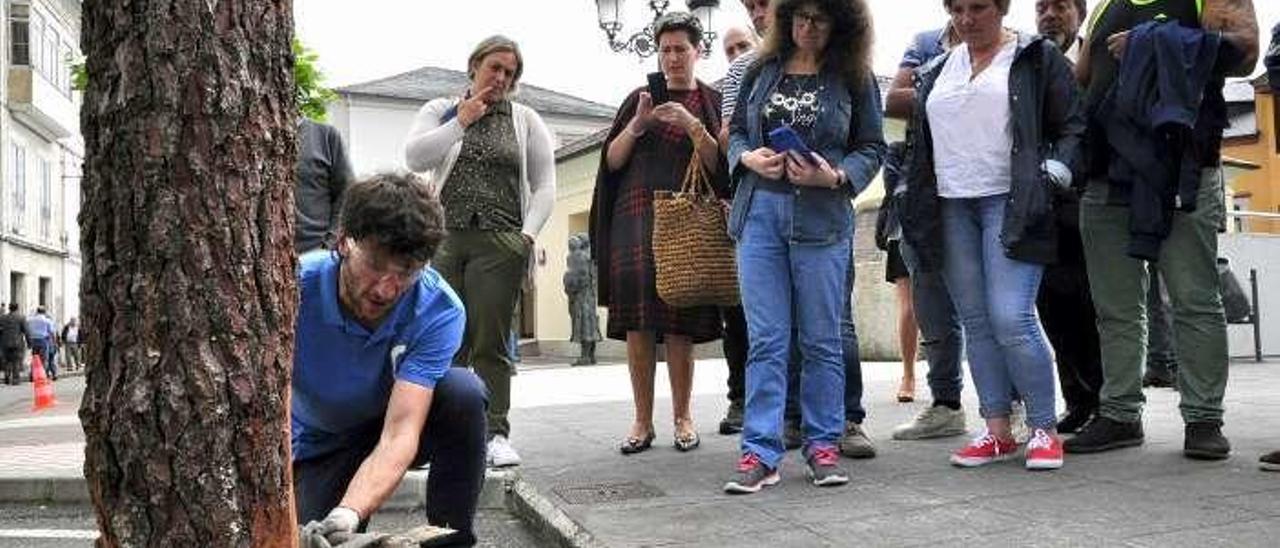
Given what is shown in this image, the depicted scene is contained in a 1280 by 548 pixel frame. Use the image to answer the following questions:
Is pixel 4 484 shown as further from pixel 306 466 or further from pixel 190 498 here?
pixel 190 498

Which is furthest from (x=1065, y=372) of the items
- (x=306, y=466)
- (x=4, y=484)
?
(x=4, y=484)

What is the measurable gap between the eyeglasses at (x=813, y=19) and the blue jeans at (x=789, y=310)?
2.07 feet

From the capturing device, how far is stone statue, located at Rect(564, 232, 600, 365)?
18.9 meters

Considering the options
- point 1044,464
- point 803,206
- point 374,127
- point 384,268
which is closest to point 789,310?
point 803,206

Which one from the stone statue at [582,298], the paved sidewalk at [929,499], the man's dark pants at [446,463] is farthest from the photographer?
the stone statue at [582,298]

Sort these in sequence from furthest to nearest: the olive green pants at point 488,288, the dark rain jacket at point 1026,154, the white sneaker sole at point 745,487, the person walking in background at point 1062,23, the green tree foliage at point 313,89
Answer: the green tree foliage at point 313,89 < the person walking in background at point 1062,23 < the olive green pants at point 488,288 < the dark rain jacket at point 1026,154 < the white sneaker sole at point 745,487

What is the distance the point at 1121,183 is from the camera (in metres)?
4.27

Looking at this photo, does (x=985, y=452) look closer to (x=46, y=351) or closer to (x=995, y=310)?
(x=995, y=310)

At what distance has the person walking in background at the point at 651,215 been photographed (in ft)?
16.2

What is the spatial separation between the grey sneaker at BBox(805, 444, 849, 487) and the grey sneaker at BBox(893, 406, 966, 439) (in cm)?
107

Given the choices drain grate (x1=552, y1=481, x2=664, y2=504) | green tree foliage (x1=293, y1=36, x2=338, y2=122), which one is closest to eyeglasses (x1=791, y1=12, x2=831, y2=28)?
drain grate (x1=552, y1=481, x2=664, y2=504)

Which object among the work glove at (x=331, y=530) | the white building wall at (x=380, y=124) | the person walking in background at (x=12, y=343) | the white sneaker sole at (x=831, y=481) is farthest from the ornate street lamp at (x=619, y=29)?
the white building wall at (x=380, y=124)

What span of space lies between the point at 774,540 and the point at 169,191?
80.1 inches

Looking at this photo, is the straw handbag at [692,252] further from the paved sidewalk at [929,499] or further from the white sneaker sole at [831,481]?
the white sneaker sole at [831,481]
